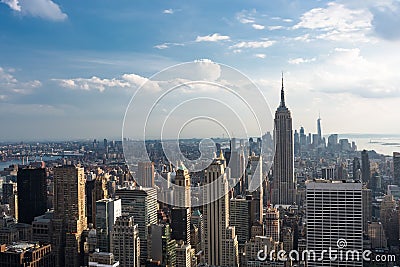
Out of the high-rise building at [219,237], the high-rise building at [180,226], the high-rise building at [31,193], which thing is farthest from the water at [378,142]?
the high-rise building at [31,193]

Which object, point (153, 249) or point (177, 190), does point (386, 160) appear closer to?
point (153, 249)

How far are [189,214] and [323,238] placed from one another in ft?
5.24

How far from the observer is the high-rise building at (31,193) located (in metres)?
5.63

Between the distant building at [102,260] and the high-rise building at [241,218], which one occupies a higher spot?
the high-rise building at [241,218]

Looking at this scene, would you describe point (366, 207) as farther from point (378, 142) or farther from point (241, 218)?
point (241, 218)

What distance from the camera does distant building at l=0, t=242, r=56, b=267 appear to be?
177 inches

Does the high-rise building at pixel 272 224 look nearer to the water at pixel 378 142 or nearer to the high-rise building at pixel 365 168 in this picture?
the high-rise building at pixel 365 168

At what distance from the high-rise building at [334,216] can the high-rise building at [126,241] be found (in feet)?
6.37

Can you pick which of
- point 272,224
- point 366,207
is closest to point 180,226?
point 272,224

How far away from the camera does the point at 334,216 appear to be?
4.91 m

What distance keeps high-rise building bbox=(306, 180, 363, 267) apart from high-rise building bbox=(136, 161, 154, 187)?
2.75m

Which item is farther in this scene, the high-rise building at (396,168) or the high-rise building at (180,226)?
the high-rise building at (396,168)

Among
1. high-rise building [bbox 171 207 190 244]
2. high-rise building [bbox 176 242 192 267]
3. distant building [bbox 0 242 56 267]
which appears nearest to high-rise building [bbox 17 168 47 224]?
distant building [bbox 0 242 56 267]

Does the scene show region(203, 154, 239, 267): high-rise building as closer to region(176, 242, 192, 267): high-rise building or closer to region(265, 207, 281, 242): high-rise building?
region(176, 242, 192, 267): high-rise building
